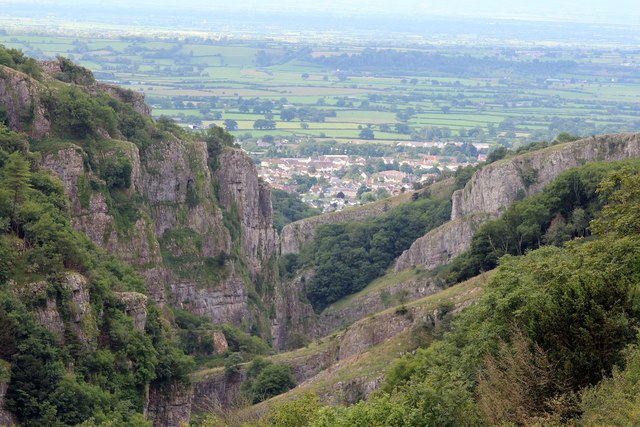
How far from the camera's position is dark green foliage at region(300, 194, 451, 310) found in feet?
384

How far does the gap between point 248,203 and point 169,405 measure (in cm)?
3569

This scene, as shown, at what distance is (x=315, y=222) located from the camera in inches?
5197

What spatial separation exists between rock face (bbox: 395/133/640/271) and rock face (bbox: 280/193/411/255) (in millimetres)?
20721

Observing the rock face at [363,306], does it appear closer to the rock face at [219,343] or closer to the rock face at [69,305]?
the rock face at [219,343]

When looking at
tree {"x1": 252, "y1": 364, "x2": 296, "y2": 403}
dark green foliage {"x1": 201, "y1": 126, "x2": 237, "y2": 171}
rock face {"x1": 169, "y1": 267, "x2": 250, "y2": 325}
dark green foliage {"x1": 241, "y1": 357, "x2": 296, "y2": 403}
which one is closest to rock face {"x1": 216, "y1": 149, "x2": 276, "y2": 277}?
dark green foliage {"x1": 201, "y1": 126, "x2": 237, "y2": 171}

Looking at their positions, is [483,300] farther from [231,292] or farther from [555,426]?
[231,292]

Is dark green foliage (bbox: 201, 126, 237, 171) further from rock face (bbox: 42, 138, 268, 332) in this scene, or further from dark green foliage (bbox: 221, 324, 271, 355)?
dark green foliage (bbox: 221, 324, 271, 355)

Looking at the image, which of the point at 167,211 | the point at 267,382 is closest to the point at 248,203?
the point at 167,211

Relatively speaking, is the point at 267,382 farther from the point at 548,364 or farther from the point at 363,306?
the point at 363,306

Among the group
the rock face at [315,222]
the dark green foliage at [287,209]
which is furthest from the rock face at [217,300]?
the dark green foliage at [287,209]

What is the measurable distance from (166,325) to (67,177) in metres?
10.7

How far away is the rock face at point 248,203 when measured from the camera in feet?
327

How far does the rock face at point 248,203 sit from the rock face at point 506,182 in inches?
525

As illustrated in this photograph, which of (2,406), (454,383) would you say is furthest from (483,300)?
(2,406)
